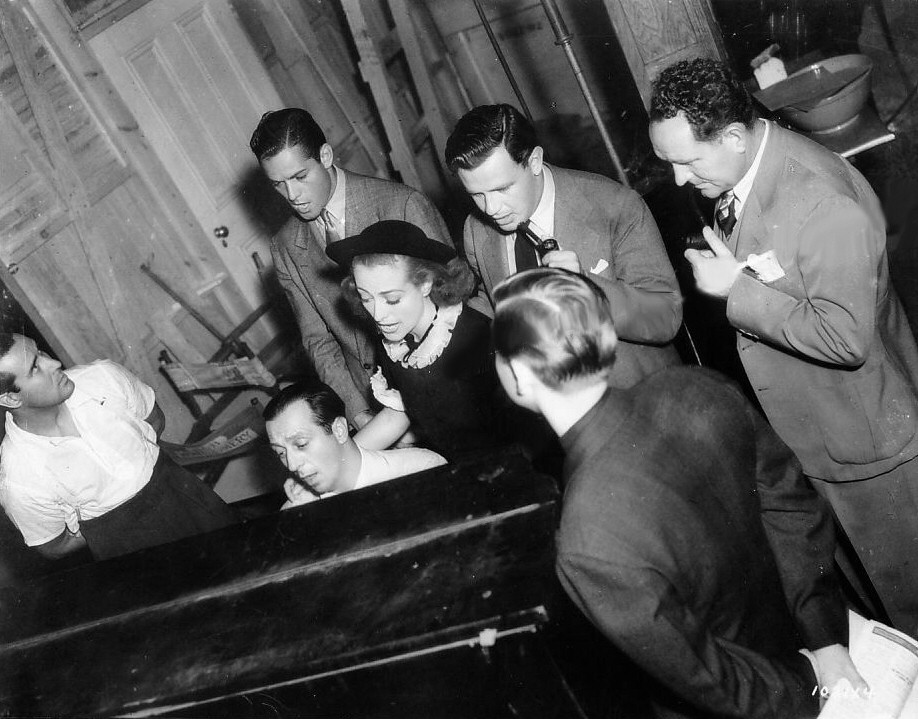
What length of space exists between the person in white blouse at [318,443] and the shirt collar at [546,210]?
1044mm

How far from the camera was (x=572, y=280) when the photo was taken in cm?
161

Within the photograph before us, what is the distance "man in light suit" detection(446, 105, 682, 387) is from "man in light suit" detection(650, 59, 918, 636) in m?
0.26

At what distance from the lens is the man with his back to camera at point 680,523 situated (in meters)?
1.45

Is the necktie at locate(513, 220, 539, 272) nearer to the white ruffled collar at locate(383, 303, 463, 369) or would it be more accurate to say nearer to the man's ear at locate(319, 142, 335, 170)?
the white ruffled collar at locate(383, 303, 463, 369)

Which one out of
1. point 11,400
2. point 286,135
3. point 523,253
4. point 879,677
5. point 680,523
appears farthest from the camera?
point 286,135

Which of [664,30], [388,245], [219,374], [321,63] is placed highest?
[321,63]

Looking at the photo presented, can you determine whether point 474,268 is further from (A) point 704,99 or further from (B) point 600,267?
(A) point 704,99

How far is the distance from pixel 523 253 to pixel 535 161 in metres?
0.36

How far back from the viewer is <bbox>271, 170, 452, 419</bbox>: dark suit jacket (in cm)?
330

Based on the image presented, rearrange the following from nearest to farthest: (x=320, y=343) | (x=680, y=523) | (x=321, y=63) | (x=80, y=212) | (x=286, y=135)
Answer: (x=680, y=523) < (x=286, y=135) < (x=320, y=343) < (x=80, y=212) < (x=321, y=63)

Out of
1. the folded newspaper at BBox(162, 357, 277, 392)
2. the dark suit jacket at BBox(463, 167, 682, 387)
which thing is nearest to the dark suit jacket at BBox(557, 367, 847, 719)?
the dark suit jacket at BBox(463, 167, 682, 387)

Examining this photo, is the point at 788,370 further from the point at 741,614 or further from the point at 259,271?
the point at 259,271

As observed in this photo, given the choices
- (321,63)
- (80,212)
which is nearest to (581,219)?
(80,212)

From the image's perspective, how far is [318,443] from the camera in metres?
2.75
